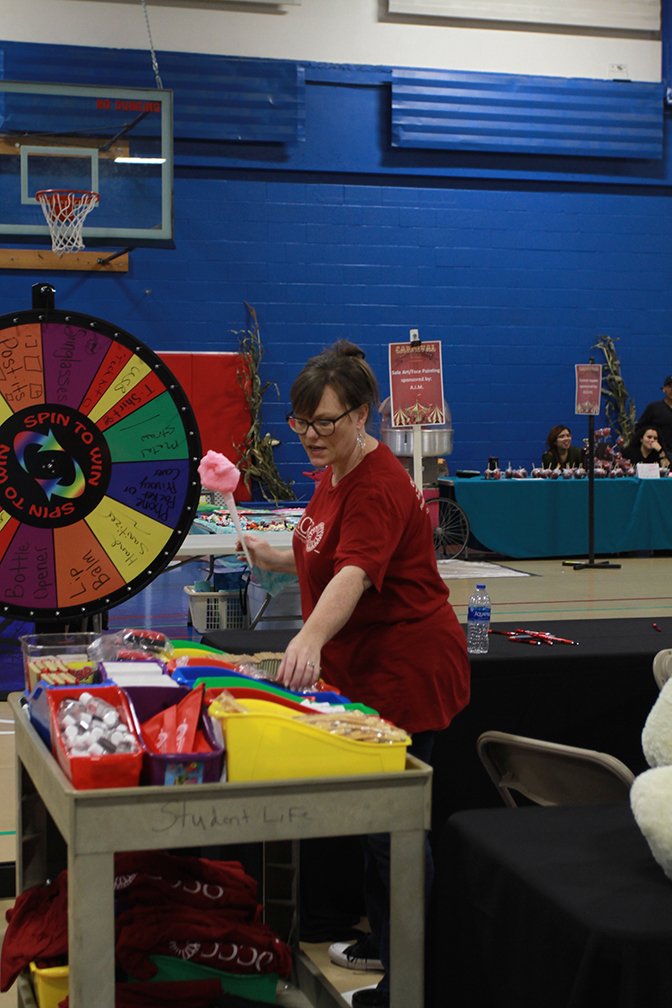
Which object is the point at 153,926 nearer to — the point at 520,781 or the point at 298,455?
the point at 520,781

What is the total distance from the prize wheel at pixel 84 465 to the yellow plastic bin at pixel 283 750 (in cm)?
104

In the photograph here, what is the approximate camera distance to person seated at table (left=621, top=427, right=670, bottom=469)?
10156 millimetres

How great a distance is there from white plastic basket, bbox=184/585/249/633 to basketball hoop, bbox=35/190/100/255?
10.8 ft

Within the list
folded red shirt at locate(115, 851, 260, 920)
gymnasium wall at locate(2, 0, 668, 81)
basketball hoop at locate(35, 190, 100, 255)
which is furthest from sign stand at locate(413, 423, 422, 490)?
gymnasium wall at locate(2, 0, 668, 81)

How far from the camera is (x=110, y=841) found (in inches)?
52.1

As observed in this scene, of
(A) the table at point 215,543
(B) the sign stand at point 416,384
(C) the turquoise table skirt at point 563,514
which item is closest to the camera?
(A) the table at point 215,543

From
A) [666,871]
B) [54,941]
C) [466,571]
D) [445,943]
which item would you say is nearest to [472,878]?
[445,943]

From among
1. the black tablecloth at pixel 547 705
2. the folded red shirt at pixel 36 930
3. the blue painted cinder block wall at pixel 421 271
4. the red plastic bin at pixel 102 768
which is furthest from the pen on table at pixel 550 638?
the blue painted cinder block wall at pixel 421 271

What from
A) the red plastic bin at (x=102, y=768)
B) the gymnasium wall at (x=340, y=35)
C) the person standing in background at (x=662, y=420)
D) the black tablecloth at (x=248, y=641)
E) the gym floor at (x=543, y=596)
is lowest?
the gym floor at (x=543, y=596)

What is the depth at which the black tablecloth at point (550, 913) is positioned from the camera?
120 cm

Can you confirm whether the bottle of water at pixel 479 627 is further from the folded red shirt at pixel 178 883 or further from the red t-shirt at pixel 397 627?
the folded red shirt at pixel 178 883

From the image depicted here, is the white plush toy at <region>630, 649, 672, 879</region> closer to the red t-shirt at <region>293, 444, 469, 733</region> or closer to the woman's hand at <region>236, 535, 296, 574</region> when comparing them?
the red t-shirt at <region>293, 444, 469, 733</region>

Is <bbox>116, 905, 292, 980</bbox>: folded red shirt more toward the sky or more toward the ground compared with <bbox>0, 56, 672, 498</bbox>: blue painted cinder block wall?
more toward the ground

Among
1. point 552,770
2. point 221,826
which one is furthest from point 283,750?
point 552,770
